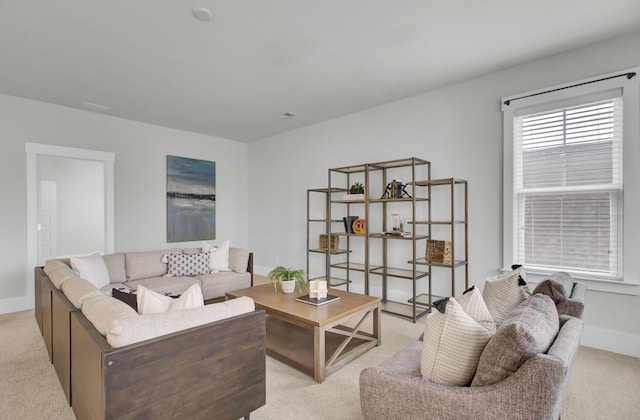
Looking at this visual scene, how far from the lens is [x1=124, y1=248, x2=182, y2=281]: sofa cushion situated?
3959mm

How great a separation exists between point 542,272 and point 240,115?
4.33 metres

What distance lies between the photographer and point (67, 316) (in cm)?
186

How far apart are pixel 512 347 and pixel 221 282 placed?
3.54 m

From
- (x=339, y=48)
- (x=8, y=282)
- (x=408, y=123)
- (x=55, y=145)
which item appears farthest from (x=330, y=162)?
(x=8, y=282)

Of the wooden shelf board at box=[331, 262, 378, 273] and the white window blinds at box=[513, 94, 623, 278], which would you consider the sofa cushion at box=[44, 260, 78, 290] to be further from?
the white window blinds at box=[513, 94, 623, 278]

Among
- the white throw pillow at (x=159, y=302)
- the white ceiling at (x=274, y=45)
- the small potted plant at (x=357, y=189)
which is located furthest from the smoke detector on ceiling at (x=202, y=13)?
the small potted plant at (x=357, y=189)

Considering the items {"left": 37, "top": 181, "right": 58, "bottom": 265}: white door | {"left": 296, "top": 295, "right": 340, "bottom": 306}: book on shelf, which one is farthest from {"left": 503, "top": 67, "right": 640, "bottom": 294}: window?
{"left": 37, "top": 181, "right": 58, "bottom": 265}: white door

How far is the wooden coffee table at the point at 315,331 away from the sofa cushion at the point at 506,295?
97cm

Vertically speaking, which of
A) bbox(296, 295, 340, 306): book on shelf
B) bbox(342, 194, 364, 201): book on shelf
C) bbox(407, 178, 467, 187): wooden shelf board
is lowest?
bbox(296, 295, 340, 306): book on shelf

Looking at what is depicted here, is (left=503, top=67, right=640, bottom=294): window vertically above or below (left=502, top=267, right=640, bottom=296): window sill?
above

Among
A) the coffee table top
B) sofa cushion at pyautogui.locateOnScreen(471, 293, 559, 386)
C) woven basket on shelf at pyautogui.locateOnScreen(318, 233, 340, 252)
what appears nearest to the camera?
sofa cushion at pyautogui.locateOnScreen(471, 293, 559, 386)

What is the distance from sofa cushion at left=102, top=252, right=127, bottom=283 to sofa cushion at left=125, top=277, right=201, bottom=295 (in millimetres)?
110

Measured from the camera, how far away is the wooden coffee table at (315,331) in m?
2.40

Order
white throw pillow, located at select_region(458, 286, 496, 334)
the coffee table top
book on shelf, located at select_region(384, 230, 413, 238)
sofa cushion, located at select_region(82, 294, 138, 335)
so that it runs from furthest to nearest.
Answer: book on shelf, located at select_region(384, 230, 413, 238), the coffee table top, white throw pillow, located at select_region(458, 286, 496, 334), sofa cushion, located at select_region(82, 294, 138, 335)
